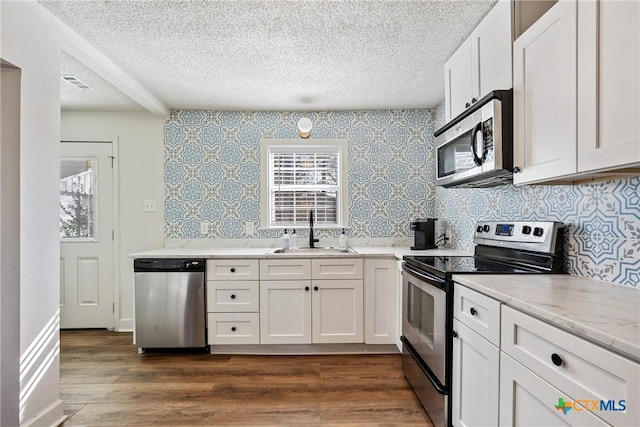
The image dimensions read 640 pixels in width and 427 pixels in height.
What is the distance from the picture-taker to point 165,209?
3289mm

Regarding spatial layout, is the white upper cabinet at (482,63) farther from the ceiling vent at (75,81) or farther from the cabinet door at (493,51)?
the ceiling vent at (75,81)

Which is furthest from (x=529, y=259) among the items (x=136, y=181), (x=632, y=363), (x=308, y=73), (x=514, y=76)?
(x=136, y=181)

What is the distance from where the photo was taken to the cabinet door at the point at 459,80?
1.93 m

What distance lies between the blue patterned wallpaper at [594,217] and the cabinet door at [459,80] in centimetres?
64

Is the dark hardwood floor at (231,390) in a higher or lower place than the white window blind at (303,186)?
lower

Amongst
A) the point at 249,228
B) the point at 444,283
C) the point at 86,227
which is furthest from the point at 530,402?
the point at 86,227

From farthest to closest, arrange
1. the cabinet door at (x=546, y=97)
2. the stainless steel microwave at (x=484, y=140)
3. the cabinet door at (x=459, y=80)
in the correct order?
the cabinet door at (x=459, y=80), the stainless steel microwave at (x=484, y=140), the cabinet door at (x=546, y=97)

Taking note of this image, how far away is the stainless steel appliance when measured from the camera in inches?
63.2

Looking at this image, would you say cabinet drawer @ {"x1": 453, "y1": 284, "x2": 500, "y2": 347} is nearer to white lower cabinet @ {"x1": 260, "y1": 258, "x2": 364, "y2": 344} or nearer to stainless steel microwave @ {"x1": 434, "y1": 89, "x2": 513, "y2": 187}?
stainless steel microwave @ {"x1": 434, "y1": 89, "x2": 513, "y2": 187}

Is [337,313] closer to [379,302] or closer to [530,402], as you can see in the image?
[379,302]

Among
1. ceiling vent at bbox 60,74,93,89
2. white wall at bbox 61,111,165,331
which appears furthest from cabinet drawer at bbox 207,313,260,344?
ceiling vent at bbox 60,74,93,89

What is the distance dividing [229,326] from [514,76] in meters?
2.66

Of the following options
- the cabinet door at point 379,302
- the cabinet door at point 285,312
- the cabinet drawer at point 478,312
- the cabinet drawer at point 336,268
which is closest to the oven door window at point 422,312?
the cabinet drawer at point 478,312

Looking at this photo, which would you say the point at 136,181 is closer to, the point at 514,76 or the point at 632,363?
the point at 514,76
